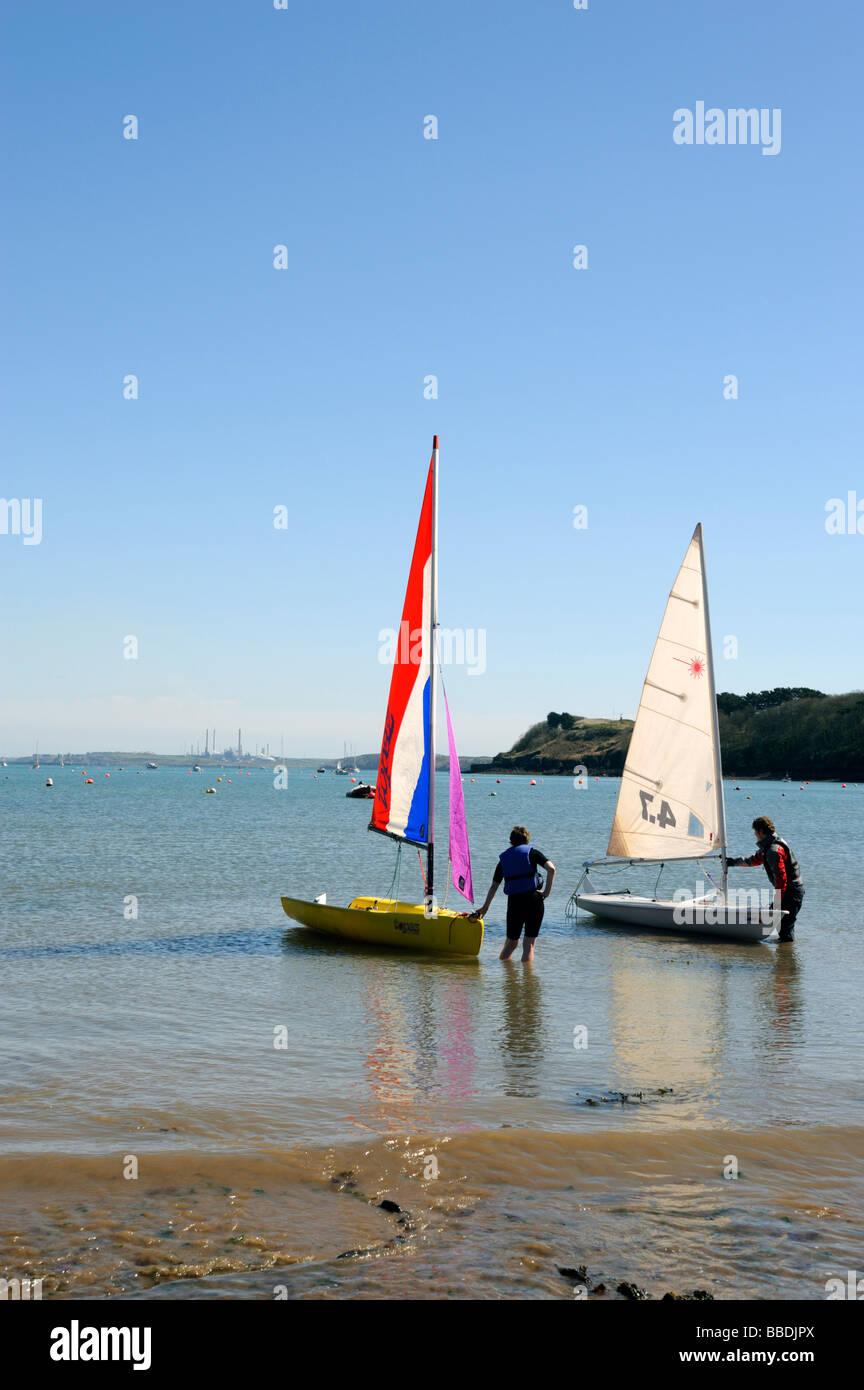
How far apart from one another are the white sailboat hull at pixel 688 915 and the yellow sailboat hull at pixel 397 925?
17.9 ft

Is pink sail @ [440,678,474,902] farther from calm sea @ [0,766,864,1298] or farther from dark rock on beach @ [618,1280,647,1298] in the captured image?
dark rock on beach @ [618,1280,647,1298]

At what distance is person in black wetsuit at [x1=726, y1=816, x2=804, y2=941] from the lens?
1981 centimetres

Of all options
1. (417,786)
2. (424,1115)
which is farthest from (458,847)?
(424,1115)

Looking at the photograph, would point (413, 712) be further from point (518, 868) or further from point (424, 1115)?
point (424, 1115)

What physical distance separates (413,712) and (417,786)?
1.41 m

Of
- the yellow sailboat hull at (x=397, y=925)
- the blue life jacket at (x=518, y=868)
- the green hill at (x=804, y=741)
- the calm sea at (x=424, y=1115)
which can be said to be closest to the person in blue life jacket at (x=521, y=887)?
the blue life jacket at (x=518, y=868)

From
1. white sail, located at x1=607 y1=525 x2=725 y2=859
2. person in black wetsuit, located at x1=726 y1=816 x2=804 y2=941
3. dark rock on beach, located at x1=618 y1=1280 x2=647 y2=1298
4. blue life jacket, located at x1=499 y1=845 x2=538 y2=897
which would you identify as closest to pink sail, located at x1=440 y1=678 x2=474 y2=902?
blue life jacket, located at x1=499 y1=845 x2=538 y2=897

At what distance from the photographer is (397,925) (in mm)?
19156

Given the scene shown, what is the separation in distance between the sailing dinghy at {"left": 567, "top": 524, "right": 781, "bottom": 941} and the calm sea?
191cm
